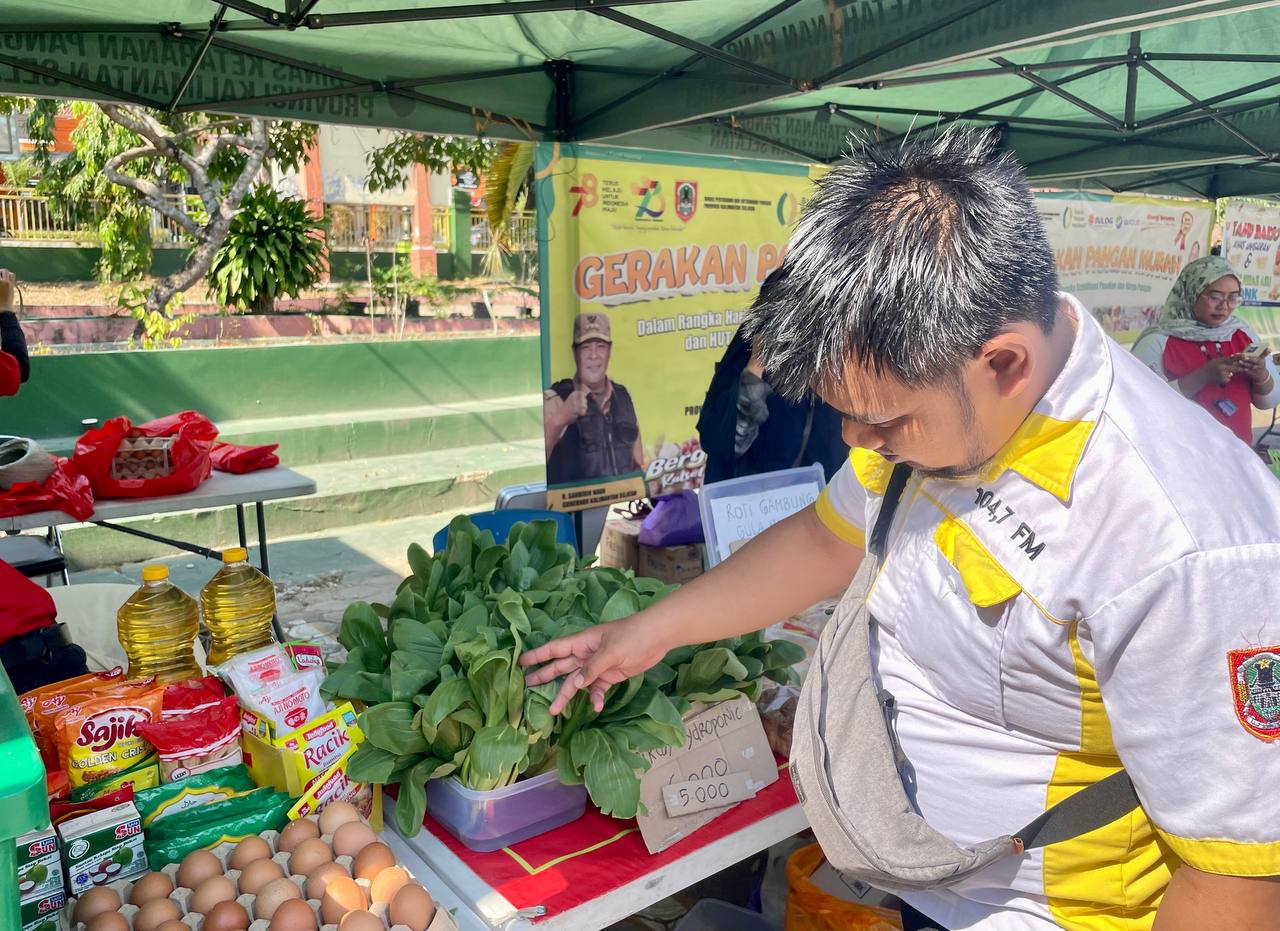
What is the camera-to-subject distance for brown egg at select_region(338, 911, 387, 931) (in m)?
1.13

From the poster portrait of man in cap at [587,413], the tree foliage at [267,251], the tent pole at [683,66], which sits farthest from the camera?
the tree foliage at [267,251]

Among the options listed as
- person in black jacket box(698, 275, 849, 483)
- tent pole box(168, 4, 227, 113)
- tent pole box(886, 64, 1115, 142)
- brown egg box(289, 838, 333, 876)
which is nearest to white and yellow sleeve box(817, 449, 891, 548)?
brown egg box(289, 838, 333, 876)

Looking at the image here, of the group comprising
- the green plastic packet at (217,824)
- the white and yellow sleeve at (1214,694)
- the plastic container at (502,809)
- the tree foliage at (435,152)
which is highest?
the tree foliage at (435,152)

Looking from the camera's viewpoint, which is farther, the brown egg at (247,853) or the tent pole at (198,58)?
the tent pole at (198,58)

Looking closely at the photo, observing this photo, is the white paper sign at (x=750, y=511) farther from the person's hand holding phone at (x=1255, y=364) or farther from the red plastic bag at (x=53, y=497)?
the person's hand holding phone at (x=1255, y=364)

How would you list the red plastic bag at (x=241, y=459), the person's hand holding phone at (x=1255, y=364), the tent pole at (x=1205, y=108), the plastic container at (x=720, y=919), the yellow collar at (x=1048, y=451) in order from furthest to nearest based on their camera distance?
the person's hand holding phone at (x=1255, y=364) < the red plastic bag at (x=241, y=459) < the tent pole at (x=1205, y=108) < the plastic container at (x=720, y=919) < the yellow collar at (x=1048, y=451)

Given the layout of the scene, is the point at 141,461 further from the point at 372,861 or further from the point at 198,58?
the point at 372,861

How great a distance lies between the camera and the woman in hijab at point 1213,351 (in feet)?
14.4

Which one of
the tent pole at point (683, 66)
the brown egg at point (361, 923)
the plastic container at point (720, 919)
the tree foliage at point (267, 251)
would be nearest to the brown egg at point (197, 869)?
the brown egg at point (361, 923)

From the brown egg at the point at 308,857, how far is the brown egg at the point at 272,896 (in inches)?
1.6

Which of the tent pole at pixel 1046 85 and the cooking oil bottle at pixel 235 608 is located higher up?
the tent pole at pixel 1046 85

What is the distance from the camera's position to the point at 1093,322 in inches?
42.0

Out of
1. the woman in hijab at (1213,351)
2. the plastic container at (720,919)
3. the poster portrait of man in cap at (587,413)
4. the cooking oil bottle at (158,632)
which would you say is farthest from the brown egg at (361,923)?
the woman in hijab at (1213,351)

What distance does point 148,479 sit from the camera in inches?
144
